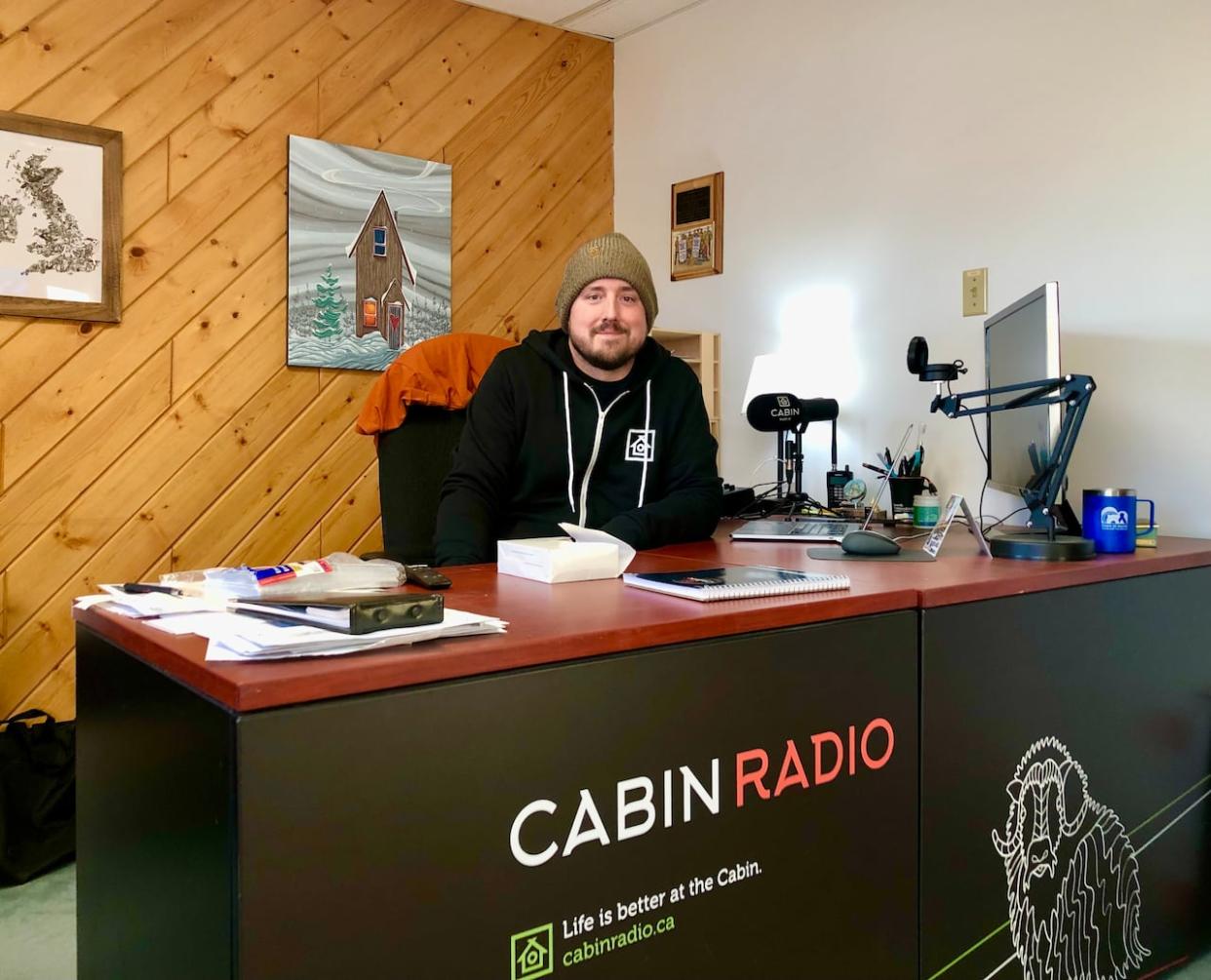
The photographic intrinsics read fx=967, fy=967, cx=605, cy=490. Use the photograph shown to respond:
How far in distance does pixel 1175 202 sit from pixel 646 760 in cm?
192

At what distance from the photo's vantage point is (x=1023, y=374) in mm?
1849

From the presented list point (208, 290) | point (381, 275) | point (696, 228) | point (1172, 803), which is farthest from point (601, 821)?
point (696, 228)

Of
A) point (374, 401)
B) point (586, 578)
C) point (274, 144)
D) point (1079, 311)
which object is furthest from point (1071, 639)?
point (274, 144)

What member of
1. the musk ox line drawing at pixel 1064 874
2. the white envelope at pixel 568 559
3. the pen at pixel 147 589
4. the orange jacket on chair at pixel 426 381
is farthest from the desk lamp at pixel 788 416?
the pen at pixel 147 589

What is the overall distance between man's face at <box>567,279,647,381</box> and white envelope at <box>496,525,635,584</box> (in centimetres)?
85

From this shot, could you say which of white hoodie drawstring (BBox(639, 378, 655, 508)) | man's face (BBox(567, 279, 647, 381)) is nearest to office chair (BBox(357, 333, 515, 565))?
man's face (BBox(567, 279, 647, 381))

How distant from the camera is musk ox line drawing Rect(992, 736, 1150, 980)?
138 cm

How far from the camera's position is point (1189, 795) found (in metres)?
1.71

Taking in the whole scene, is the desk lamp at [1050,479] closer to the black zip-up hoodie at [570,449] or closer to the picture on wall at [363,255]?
the black zip-up hoodie at [570,449]

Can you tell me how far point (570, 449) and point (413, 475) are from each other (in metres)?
0.45

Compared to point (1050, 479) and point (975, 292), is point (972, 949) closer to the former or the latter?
point (1050, 479)

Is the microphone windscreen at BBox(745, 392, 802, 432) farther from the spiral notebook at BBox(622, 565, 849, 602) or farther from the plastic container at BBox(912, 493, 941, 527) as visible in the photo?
the spiral notebook at BBox(622, 565, 849, 602)

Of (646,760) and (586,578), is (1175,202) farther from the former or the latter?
(646,760)

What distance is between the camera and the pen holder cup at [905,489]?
2.49m
